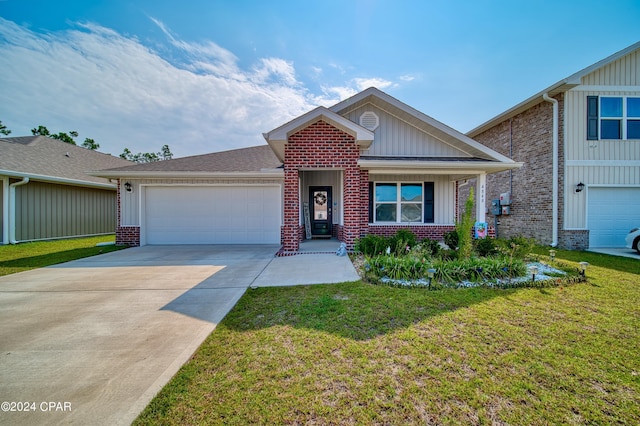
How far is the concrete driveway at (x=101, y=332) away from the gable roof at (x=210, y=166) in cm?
421

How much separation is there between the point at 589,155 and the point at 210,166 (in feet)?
46.7

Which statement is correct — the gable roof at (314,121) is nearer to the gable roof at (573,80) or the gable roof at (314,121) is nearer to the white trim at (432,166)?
the white trim at (432,166)

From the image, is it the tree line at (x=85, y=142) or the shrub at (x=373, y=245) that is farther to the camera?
the tree line at (x=85, y=142)

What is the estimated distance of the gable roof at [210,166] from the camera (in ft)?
31.8

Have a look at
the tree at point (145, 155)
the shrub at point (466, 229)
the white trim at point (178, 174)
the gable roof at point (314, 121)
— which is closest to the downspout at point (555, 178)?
the shrub at point (466, 229)

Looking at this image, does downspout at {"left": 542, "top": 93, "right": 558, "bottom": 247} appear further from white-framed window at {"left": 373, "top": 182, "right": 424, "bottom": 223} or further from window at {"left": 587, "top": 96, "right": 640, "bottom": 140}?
white-framed window at {"left": 373, "top": 182, "right": 424, "bottom": 223}

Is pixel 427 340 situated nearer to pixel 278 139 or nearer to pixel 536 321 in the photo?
pixel 536 321

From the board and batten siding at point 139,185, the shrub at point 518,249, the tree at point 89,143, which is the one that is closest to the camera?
the shrub at point 518,249

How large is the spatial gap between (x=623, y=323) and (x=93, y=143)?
53.4 m

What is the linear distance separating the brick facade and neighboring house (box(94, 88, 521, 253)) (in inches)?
111

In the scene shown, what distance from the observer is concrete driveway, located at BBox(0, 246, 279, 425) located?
2.15m

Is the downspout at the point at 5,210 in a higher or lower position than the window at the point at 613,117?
lower

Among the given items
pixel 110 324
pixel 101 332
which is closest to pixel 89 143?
pixel 110 324

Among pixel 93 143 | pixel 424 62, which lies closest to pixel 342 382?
pixel 424 62
